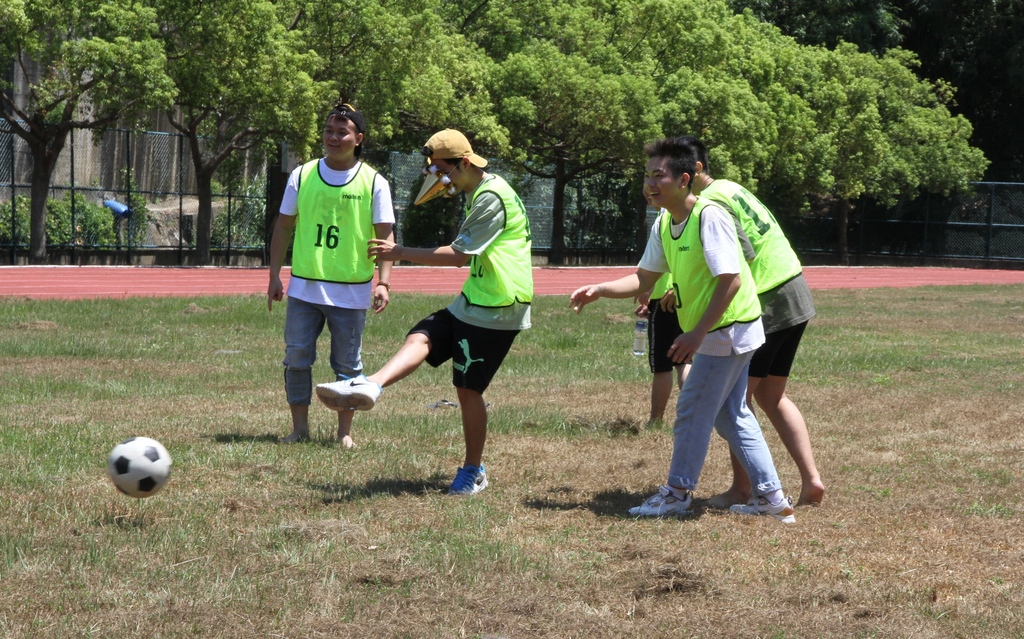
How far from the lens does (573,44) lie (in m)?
37.5

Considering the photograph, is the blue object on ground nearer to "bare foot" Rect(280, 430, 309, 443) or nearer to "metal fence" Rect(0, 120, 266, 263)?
"metal fence" Rect(0, 120, 266, 263)

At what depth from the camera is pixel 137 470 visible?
18.0 feet

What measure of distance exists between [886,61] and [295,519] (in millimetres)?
46696

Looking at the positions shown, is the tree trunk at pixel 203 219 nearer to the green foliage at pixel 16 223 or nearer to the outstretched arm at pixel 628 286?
the green foliage at pixel 16 223

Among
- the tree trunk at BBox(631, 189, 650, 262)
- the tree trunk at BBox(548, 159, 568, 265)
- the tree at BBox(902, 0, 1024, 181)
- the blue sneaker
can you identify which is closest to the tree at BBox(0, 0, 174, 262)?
the tree trunk at BBox(548, 159, 568, 265)

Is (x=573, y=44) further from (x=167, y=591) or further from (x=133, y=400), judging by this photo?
(x=167, y=591)

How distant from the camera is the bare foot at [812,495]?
638 centimetres

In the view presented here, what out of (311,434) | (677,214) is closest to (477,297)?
(677,214)

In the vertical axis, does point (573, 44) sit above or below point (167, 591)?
above

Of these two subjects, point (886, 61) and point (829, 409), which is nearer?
point (829, 409)

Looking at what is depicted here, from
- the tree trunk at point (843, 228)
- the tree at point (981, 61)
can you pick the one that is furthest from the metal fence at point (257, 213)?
the tree at point (981, 61)

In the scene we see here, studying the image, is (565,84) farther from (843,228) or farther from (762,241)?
(762,241)

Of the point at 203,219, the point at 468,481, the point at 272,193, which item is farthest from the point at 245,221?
the point at 468,481

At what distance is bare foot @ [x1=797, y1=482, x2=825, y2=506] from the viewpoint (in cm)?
638
